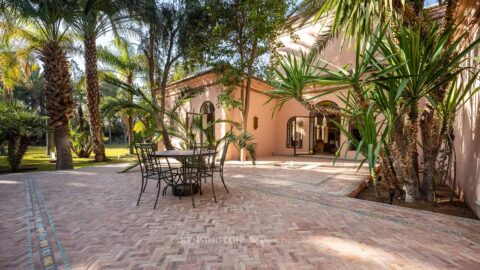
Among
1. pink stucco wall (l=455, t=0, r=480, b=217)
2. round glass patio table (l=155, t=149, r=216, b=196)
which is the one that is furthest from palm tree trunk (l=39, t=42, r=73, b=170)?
pink stucco wall (l=455, t=0, r=480, b=217)

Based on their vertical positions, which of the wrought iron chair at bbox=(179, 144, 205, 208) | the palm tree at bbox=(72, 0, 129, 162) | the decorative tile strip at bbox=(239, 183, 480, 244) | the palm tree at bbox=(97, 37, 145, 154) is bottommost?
the decorative tile strip at bbox=(239, 183, 480, 244)

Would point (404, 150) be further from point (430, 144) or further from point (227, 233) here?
point (227, 233)

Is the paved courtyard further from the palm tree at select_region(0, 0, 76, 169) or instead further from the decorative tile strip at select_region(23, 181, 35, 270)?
the palm tree at select_region(0, 0, 76, 169)

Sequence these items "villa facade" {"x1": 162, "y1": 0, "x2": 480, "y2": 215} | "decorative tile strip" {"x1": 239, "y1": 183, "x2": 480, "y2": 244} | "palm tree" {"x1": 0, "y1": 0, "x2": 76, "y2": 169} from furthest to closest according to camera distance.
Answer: "villa facade" {"x1": 162, "y1": 0, "x2": 480, "y2": 215}, "palm tree" {"x1": 0, "y1": 0, "x2": 76, "y2": 169}, "decorative tile strip" {"x1": 239, "y1": 183, "x2": 480, "y2": 244}

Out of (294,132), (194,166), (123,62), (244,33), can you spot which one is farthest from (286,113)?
(123,62)

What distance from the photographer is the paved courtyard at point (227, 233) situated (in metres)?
2.45

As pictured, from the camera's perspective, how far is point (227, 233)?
309 centimetres

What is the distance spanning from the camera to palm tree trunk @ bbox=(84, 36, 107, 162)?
1167 centimetres

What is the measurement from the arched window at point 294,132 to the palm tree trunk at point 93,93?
10.4 m

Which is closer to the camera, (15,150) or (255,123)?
(15,150)

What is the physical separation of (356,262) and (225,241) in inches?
56.5

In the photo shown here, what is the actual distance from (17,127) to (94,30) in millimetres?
4835

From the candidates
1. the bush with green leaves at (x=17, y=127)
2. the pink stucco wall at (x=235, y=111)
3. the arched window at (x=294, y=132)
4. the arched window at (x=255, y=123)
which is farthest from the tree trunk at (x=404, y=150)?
the bush with green leaves at (x=17, y=127)

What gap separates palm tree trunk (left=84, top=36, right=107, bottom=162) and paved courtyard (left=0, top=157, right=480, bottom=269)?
806 cm
